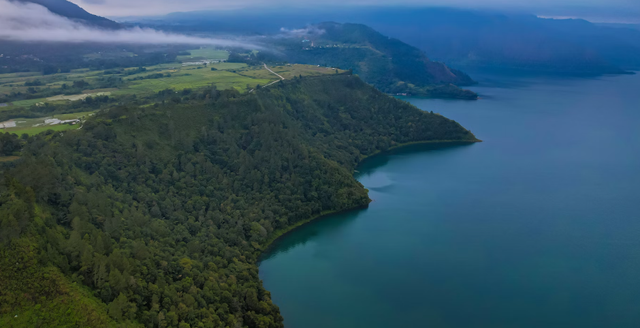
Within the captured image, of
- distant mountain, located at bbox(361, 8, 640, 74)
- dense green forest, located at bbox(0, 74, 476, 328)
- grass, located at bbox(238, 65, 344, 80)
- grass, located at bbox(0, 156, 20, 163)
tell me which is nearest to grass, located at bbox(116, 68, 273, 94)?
grass, located at bbox(238, 65, 344, 80)

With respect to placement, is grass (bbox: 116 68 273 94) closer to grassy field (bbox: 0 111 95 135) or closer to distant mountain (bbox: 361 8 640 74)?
grassy field (bbox: 0 111 95 135)

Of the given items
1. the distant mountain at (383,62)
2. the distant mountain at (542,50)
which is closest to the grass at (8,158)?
the distant mountain at (383,62)

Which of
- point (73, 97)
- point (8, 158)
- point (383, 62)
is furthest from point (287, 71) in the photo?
point (383, 62)

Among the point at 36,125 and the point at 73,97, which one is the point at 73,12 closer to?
the point at 73,97

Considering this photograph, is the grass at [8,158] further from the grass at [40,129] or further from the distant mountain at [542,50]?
the distant mountain at [542,50]

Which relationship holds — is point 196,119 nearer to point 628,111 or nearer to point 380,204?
point 380,204
